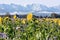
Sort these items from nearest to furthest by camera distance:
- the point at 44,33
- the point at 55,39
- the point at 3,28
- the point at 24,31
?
the point at 55,39 → the point at 44,33 → the point at 24,31 → the point at 3,28

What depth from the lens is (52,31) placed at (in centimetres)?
462

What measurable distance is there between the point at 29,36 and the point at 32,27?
1.35 ft

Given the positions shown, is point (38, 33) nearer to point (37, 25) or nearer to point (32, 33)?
point (32, 33)

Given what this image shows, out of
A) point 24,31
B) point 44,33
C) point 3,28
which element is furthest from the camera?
point 3,28

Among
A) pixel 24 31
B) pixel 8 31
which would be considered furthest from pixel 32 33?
pixel 8 31

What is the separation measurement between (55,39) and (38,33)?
0.33 metres

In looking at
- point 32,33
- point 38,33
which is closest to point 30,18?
point 32,33

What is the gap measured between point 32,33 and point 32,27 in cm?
25

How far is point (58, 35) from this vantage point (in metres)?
4.38

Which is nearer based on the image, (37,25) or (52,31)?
(52,31)

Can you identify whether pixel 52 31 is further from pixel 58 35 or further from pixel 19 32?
pixel 19 32

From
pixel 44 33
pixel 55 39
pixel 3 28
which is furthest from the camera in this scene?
pixel 3 28

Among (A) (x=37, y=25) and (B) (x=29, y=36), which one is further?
(A) (x=37, y=25)

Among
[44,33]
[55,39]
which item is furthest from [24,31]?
[55,39]
